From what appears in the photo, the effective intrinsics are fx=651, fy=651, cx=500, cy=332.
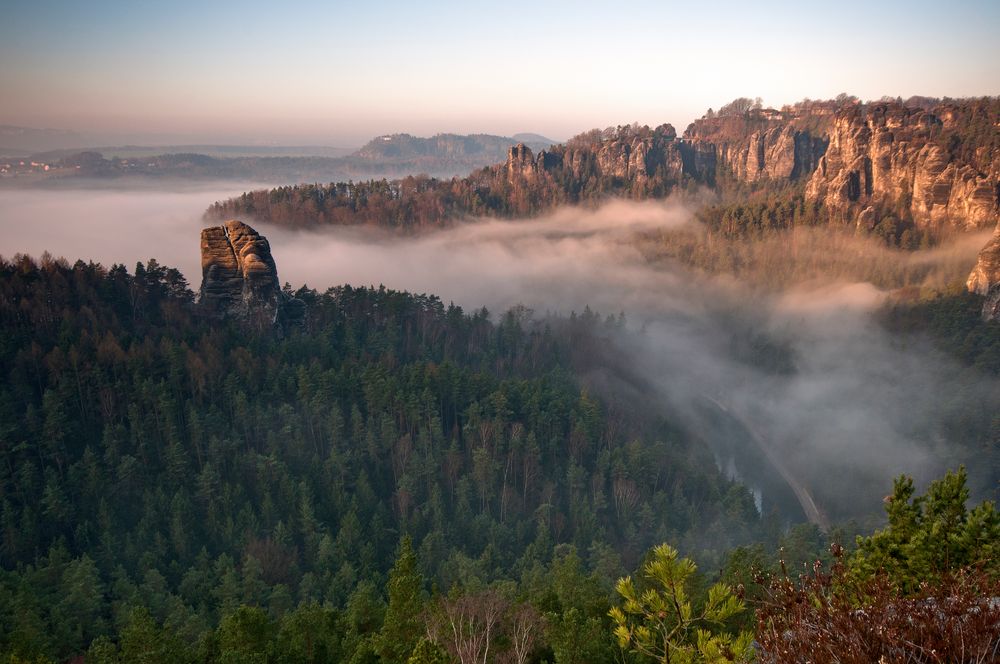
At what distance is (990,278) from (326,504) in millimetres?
65751

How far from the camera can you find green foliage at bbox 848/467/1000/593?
13.9m

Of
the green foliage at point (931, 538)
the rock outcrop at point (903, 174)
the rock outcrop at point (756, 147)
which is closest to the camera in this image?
the green foliage at point (931, 538)

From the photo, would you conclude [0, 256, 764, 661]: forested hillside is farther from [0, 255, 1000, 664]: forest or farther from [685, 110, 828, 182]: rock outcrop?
[685, 110, 828, 182]: rock outcrop

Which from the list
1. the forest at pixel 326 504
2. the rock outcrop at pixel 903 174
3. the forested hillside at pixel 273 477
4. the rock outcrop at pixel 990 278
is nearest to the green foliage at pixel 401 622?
the forest at pixel 326 504

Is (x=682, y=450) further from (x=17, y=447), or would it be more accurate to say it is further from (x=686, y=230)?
(x=686, y=230)

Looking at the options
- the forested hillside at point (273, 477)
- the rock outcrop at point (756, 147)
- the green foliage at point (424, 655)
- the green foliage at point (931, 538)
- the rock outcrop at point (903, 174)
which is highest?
the rock outcrop at point (756, 147)

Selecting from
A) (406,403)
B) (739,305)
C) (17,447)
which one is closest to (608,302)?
(739,305)

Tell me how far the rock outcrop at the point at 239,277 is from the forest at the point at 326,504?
7.90 ft

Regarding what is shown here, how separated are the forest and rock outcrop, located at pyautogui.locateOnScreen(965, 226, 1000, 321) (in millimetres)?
2133

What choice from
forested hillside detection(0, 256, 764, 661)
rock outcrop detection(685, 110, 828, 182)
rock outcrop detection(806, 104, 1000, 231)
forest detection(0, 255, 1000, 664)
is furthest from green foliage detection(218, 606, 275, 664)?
rock outcrop detection(685, 110, 828, 182)

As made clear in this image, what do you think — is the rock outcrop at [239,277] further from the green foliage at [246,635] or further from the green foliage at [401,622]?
the green foliage at [401,622]

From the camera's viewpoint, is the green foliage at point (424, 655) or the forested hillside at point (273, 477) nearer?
the green foliage at point (424, 655)

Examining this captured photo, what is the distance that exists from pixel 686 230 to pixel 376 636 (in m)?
111

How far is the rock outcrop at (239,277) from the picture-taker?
6181cm
